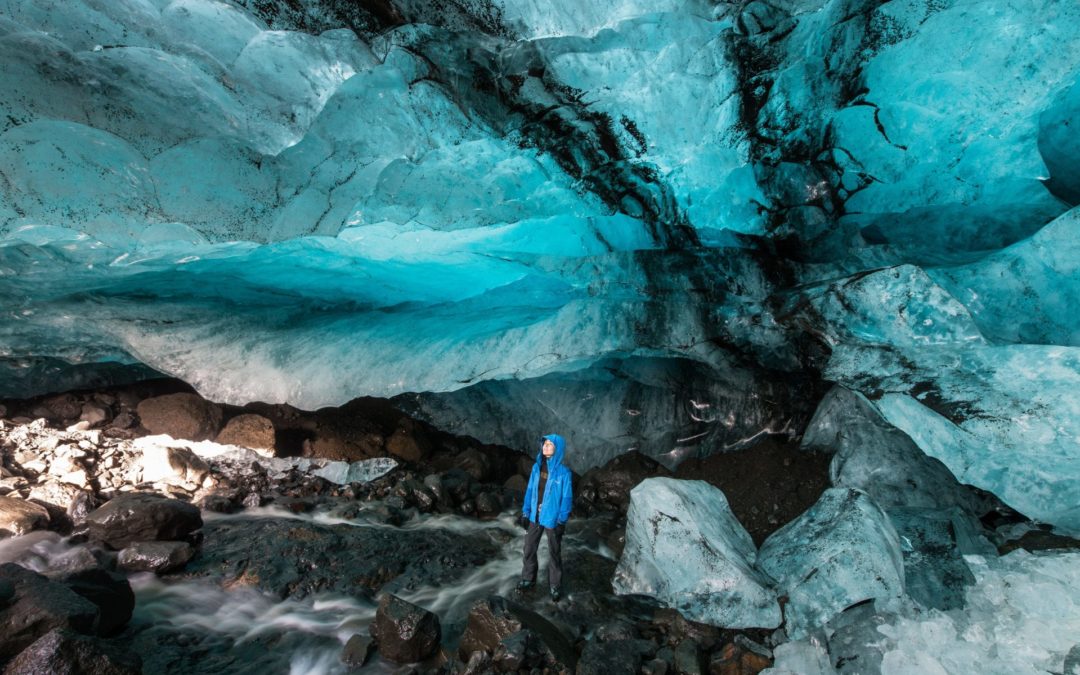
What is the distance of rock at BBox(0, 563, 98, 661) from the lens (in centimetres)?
340

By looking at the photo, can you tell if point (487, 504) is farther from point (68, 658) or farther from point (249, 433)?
point (68, 658)

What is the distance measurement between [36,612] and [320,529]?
263 cm

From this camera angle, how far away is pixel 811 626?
4.47 meters

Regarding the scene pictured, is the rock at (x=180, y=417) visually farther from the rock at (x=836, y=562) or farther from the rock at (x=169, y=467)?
the rock at (x=836, y=562)

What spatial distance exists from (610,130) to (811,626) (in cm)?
474

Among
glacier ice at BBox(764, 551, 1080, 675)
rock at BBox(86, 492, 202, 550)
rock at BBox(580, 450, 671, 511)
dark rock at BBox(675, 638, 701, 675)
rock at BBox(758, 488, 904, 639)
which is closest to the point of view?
glacier ice at BBox(764, 551, 1080, 675)

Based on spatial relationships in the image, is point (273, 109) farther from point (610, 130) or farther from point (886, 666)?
point (886, 666)

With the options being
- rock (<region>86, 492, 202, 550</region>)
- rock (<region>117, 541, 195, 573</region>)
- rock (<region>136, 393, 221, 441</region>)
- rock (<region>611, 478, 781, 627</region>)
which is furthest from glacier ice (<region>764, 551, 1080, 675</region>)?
rock (<region>136, 393, 221, 441</region>)

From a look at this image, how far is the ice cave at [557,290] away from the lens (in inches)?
168

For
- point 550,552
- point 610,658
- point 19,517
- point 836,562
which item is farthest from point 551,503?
point 19,517

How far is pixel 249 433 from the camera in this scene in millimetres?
7871

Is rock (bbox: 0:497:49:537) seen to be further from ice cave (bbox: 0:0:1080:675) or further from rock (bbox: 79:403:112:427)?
rock (bbox: 79:403:112:427)

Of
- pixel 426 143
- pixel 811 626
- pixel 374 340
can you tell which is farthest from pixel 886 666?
pixel 374 340

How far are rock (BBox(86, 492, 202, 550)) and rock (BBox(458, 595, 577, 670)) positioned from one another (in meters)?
3.37
